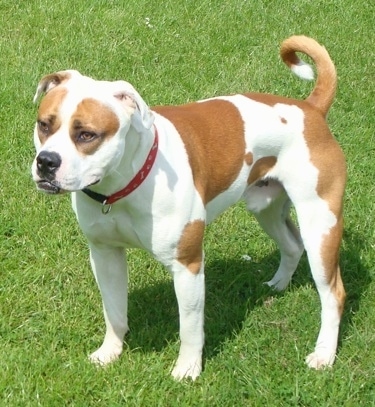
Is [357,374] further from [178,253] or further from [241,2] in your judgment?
[241,2]

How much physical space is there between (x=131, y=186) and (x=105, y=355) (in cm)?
96

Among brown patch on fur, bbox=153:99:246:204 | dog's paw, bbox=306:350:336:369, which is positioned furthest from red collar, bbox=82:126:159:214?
dog's paw, bbox=306:350:336:369

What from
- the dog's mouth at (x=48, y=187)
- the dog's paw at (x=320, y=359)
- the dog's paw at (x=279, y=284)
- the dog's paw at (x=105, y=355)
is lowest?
the dog's paw at (x=279, y=284)

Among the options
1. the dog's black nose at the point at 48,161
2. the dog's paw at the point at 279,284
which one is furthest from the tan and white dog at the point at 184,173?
the dog's paw at the point at 279,284

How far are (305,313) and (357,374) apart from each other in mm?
524

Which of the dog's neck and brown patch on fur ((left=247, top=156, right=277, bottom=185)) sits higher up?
the dog's neck

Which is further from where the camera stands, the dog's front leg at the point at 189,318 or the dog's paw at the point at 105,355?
the dog's paw at the point at 105,355

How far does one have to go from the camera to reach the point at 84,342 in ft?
13.8

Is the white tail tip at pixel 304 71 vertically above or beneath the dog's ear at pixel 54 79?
beneath

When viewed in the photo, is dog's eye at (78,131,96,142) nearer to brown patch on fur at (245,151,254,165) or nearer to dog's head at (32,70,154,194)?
dog's head at (32,70,154,194)

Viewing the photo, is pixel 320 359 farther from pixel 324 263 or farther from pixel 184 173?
pixel 184 173

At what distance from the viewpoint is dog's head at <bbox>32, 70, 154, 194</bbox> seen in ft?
10.5

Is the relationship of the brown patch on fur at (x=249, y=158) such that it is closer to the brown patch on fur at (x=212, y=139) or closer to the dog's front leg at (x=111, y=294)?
the brown patch on fur at (x=212, y=139)

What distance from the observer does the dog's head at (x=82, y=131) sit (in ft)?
10.5
